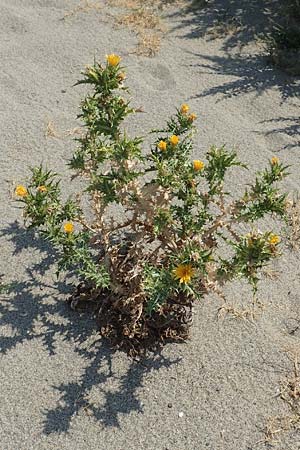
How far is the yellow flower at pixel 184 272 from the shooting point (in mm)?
2000

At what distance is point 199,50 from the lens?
4.64m

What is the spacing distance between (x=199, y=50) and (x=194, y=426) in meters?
3.25

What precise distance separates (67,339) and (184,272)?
933 millimetres

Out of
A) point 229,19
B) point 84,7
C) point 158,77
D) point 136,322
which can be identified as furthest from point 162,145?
point 84,7

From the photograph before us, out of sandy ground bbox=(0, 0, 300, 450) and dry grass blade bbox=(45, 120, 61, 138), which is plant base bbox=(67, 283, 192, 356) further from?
dry grass blade bbox=(45, 120, 61, 138)

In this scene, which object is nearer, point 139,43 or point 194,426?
point 194,426

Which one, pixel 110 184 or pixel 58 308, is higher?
pixel 110 184

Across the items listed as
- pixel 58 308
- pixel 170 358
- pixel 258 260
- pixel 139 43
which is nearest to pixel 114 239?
pixel 58 308

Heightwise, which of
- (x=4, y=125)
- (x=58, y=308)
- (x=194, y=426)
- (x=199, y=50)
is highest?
(x=199, y=50)

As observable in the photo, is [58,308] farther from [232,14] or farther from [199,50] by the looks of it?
[232,14]

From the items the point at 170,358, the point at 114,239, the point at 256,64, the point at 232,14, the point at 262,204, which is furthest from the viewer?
the point at 232,14

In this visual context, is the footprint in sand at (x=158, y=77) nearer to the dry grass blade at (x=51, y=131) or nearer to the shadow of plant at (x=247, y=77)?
the shadow of plant at (x=247, y=77)

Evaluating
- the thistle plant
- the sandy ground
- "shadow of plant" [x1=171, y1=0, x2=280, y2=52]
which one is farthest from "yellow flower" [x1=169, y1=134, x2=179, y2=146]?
"shadow of plant" [x1=171, y1=0, x2=280, y2=52]

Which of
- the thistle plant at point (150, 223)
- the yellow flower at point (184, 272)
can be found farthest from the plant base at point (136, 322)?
the yellow flower at point (184, 272)
